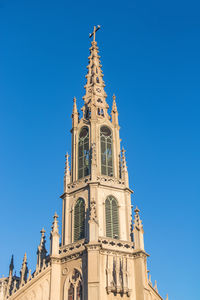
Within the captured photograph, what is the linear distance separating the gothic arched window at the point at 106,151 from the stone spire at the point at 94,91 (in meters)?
1.89

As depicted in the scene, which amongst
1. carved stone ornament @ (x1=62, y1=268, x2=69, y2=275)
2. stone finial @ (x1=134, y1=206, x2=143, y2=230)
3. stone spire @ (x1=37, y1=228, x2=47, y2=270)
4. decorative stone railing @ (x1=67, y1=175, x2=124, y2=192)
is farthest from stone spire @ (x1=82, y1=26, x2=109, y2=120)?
carved stone ornament @ (x1=62, y1=268, x2=69, y2=275)

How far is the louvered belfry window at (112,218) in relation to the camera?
40.6 metres

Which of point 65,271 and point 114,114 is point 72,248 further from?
point 114,114

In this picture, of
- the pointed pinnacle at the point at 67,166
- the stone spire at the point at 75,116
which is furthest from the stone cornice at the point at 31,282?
the stone spire at the point at 75,116

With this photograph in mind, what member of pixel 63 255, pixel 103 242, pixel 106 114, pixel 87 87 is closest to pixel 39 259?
pixel 63 255

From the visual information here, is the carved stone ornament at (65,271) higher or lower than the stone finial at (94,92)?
lower

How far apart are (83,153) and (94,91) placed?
8.26 m

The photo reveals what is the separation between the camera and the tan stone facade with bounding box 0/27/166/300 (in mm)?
37594

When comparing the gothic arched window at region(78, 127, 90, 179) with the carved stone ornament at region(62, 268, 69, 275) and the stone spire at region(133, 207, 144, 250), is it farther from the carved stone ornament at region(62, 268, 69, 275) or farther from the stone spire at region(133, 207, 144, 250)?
the carved stone ornament at region(62, 268, 69, 275)

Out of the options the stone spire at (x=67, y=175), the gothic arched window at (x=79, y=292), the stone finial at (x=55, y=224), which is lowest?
the gothic arched window at (x=79, y=292)

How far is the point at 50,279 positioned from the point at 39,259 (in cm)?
495

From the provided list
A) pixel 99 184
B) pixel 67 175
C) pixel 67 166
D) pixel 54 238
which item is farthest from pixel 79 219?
pixel 67 166

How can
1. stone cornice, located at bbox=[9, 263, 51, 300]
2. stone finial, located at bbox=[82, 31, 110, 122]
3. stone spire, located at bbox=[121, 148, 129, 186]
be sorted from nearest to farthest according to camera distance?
stone cornice, located at bbox=[9, 263, 51, 300]
stone spire, located at bbox=[121, 148, 129, 186]
stone finial, located at bbox=[82, 31, 110, 122]

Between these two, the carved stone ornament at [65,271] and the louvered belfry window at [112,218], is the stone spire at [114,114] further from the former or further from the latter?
the carved stone ornament at [65,271]
